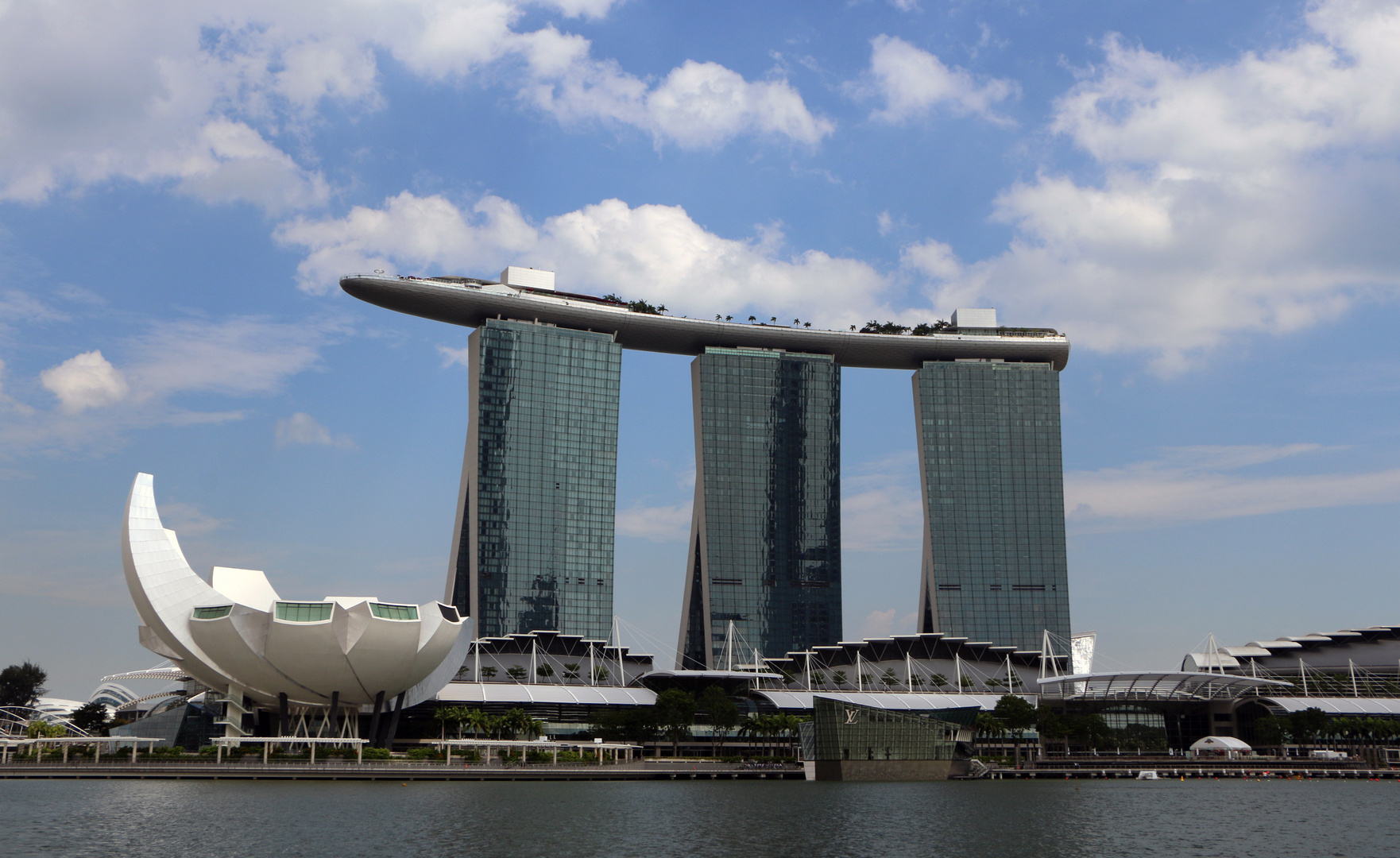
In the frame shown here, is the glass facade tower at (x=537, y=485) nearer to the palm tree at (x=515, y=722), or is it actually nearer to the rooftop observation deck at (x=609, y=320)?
the rooftop observation deck at (x=609, y=320)

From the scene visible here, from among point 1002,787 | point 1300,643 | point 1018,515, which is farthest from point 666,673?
point 1300,643

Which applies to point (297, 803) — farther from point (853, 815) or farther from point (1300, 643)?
point (1300, 643)

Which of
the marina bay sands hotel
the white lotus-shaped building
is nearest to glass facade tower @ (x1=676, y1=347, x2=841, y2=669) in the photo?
the marina bay sands hotel

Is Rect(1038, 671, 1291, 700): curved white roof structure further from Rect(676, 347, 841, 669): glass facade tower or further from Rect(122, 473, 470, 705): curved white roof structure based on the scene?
Rect(122, 473, 470, 705): curved white roof structure

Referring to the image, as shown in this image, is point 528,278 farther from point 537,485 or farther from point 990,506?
point 990,506

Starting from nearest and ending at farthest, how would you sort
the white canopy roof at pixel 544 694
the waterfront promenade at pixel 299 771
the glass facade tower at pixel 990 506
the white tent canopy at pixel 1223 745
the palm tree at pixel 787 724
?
the waterfront promenade at pixel 299 771 → the palm tree at pixel 787 724 → the white tent canopy at pixel 1223 745 → the white canopy roof at pixel 544 694 → the glass facade tower at pixel 990 506

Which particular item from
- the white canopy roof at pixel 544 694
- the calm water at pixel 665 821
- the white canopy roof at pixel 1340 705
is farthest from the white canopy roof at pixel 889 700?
the calm water at pixel 665 821
